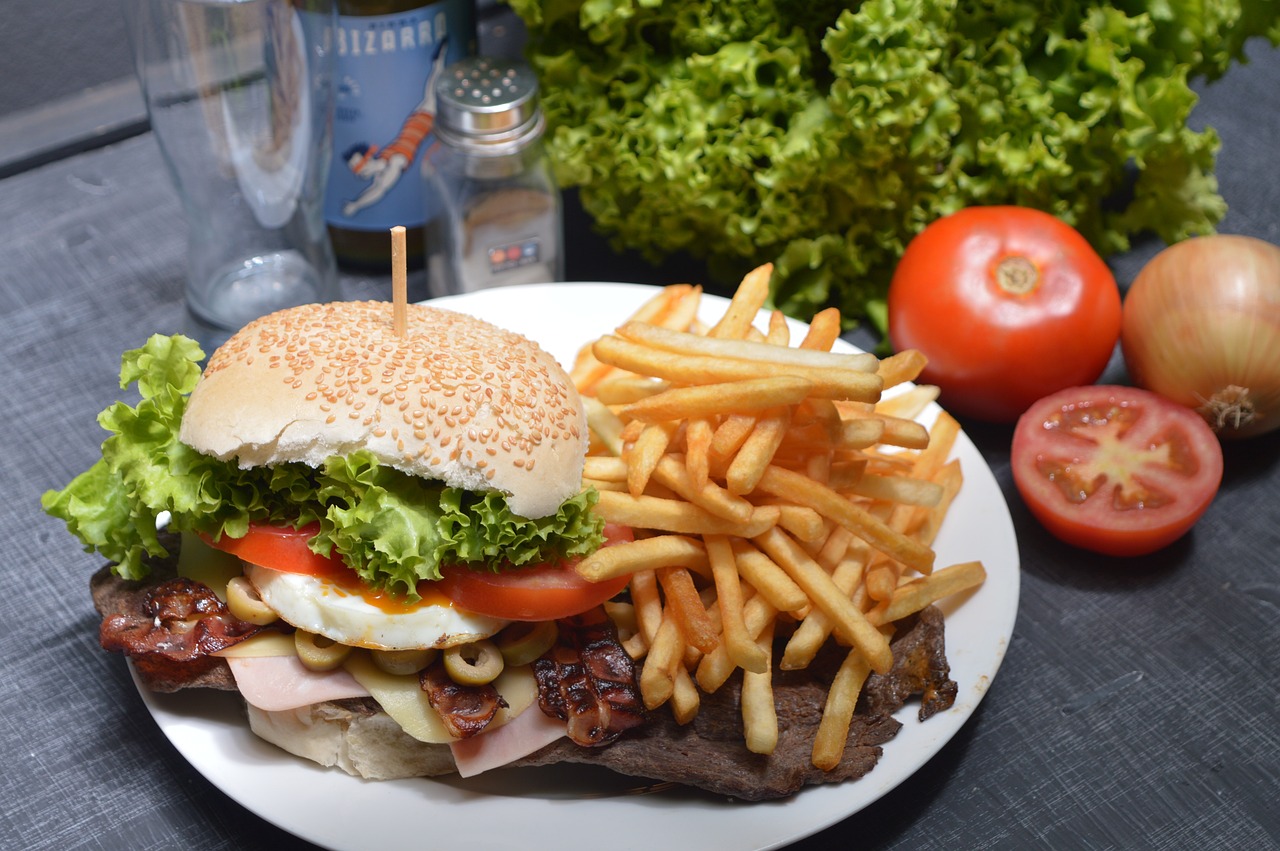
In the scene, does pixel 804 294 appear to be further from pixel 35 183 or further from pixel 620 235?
pixel 35 183

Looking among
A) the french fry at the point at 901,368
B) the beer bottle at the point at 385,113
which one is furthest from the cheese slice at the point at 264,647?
the beer bottle at the point at 385,113

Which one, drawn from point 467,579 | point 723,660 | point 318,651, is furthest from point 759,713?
point 318,651

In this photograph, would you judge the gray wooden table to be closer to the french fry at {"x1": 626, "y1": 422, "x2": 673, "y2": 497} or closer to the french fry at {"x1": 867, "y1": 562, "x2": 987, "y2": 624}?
the french fry at {"x1": 867, "y1": 562, "x2": 987, "y2": 624}

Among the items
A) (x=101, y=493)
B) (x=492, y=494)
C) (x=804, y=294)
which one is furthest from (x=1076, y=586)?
(x=101, y=493)

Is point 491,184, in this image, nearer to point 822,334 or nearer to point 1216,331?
point 822,334

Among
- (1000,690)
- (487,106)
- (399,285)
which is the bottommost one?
(1000,690)

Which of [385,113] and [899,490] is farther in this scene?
[385,113]

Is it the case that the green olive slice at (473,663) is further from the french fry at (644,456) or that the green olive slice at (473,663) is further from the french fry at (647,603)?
the french fry at (644,456)
